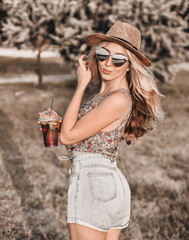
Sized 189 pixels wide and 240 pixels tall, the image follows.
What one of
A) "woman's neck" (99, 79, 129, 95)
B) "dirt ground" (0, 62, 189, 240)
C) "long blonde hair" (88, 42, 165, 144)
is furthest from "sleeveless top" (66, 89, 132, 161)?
"dirt ground" (0, 62, 189, 240)

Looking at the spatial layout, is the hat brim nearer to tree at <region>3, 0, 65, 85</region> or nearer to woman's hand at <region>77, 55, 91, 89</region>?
woman's hand at <region>77, 55, 91, 89</region>

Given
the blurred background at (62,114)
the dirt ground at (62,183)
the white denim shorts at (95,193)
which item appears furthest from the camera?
the blurred background at (62,114)

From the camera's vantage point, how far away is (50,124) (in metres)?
2.53

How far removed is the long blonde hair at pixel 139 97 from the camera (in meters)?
2.49

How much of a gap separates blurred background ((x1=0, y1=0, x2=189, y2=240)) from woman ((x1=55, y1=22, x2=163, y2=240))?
969mm

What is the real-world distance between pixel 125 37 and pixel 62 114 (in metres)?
11.8

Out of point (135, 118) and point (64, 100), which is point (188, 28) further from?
point (135, 118)

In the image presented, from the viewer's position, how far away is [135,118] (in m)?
2.74

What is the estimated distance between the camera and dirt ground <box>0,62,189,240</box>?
4.79 m

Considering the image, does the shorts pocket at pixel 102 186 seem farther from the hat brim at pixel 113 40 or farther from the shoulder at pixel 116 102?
the hat brim at pixel 113 40

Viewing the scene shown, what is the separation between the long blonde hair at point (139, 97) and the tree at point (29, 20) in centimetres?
1603

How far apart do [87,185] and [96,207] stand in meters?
0.17

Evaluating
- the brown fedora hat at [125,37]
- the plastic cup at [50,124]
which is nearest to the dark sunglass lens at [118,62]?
the brown fedora hat at [125,37]

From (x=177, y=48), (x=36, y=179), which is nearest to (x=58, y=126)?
(x=36, y=179)
